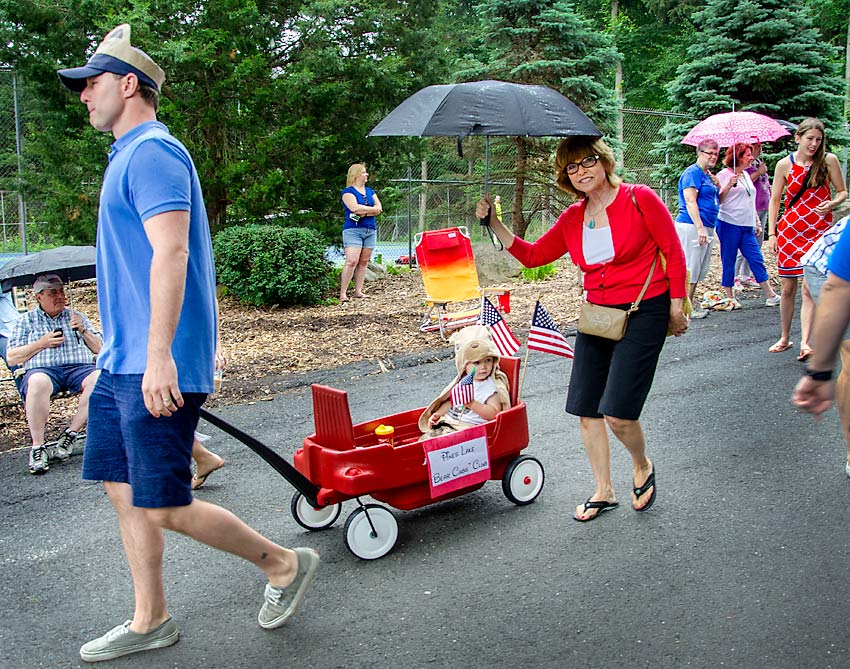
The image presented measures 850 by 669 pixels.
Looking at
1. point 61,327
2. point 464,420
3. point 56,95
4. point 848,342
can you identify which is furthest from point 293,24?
point 848,342

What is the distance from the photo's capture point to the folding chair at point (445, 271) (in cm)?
987

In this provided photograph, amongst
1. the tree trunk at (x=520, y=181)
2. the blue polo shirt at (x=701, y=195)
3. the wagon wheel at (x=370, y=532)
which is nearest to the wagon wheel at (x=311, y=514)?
the wagon wheel at (x=370, y=532)

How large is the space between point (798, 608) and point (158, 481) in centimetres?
257

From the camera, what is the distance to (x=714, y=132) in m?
11.1

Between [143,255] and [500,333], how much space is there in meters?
2.52

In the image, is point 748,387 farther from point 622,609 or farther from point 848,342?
point 622,609

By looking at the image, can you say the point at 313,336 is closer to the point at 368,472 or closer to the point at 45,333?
the point at 45,333

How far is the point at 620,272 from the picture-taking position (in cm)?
443

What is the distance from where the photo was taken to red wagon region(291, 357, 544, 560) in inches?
165

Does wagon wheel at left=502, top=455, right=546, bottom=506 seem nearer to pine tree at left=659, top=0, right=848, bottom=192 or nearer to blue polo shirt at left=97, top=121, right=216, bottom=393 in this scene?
blue polo shirt at left=97, top=121, right=216, bottom=393

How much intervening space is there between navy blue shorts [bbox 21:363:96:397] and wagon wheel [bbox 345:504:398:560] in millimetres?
2841

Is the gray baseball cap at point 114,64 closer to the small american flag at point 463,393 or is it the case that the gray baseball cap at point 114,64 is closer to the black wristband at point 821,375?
the small american flag at point 463,393

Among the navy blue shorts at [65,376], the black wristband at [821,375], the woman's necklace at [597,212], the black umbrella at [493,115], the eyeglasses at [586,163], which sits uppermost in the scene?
the black umbrella at [493,115]

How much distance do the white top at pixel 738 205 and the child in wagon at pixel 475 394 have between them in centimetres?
630
